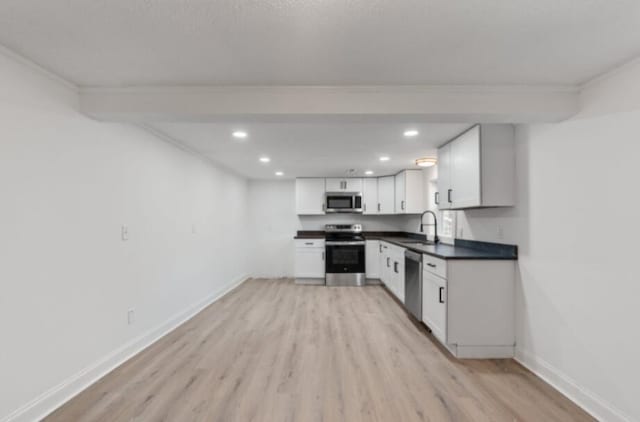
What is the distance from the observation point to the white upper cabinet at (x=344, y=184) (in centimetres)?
624

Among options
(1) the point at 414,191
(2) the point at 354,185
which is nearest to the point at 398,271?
Answer: (1) the point at 414,191

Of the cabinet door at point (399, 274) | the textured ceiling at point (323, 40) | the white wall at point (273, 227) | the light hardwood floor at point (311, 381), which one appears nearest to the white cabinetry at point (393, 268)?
the cabinet door at point (399, 274)

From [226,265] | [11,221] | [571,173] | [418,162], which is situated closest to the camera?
[11,221]

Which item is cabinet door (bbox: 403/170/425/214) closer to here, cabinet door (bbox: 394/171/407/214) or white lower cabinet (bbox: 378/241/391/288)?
cabinet door (bbox: 394/171/407/214)

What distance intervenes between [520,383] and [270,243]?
16.7 feet

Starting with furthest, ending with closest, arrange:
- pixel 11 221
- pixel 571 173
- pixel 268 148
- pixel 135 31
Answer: pixel 268 148
pixel 571 173
pixel 11 221
pixel 135 31

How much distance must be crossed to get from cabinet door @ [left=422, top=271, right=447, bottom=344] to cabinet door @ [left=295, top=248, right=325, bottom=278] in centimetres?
277

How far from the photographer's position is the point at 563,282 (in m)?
2.27

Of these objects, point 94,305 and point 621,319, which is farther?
point 94,305

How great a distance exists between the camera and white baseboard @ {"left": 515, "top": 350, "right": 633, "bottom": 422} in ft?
6.21

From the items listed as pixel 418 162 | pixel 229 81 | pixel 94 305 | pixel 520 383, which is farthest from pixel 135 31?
pixel 418 162

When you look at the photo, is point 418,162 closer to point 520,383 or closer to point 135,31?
point 520,383

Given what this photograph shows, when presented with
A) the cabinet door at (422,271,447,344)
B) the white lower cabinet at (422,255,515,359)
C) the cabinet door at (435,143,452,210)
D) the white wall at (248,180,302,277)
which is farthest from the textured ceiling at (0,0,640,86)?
the white wall at (248,180,302,277)

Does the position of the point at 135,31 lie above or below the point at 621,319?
above
